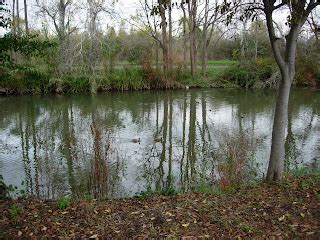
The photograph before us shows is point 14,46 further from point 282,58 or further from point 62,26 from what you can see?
point 62,26

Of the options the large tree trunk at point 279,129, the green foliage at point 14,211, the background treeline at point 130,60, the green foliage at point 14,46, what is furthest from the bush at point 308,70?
the green foliage at point 14,211

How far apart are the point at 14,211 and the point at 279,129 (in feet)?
14.2

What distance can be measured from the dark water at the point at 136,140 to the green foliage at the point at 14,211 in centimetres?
203

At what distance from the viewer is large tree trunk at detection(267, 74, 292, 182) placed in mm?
5539

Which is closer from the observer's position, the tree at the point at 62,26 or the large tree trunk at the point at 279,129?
the large tree trunk at the point at 279,129

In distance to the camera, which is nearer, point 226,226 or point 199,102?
point 226,226

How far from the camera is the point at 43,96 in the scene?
2262 cm

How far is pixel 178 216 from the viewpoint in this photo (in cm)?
454

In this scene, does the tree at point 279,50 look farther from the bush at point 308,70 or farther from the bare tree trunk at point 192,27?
the bare tree trunk at point 192,27

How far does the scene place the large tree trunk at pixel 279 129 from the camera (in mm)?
5539

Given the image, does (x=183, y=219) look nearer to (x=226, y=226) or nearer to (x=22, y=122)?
(x=226, y=226)

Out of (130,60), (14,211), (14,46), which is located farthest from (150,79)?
(14,211)

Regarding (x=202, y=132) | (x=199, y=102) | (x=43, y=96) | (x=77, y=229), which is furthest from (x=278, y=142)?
(x=43, y=96)

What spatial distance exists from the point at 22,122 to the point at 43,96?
28.1 feet
